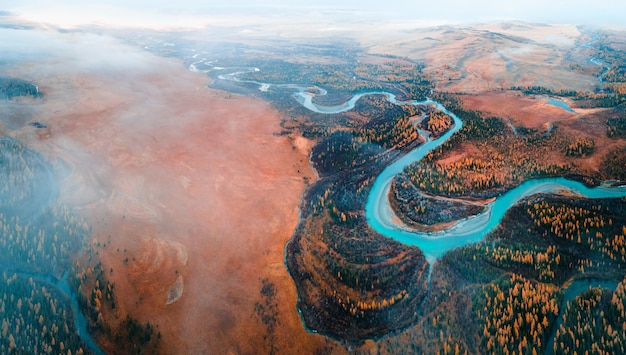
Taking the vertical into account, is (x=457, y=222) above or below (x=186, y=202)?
below

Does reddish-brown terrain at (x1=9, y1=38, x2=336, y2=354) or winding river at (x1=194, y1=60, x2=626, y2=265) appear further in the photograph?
winding river at (x1=194, y1=60, x2=626, y2=265)

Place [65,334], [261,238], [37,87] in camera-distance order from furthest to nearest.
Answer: [37,87] → [261,238] → [65,334]

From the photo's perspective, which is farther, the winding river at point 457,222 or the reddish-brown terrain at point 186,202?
the winding river at point 457,222

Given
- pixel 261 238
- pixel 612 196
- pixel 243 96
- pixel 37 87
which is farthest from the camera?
pixel 243 96

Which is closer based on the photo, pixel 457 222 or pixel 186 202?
pixel 457 222

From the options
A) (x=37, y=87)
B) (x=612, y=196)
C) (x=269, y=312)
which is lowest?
(x=269, y=312)

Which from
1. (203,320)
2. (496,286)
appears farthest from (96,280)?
(496,286)

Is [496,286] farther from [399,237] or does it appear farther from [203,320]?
[203,320]

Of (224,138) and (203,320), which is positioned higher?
(224,138)
